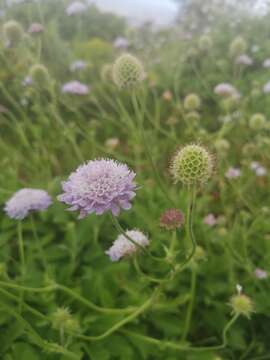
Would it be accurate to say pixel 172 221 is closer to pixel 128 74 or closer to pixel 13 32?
pixel 128 74

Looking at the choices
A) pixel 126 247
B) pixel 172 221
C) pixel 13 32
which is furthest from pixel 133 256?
pixel 13 32

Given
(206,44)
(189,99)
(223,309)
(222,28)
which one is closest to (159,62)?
(222,28)

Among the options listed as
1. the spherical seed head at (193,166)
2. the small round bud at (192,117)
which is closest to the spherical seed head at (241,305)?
the spherical seed head at (193,166)

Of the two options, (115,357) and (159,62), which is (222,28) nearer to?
(159,62)

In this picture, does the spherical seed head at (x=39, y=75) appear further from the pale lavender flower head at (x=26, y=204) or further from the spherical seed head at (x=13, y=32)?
the pale lavender flower head at (x=26, y=204)

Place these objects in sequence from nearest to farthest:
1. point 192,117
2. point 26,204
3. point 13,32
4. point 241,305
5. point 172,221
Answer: point 172,221 < point 241,305 < point 26,204 < point 192,117 < point 13,32
